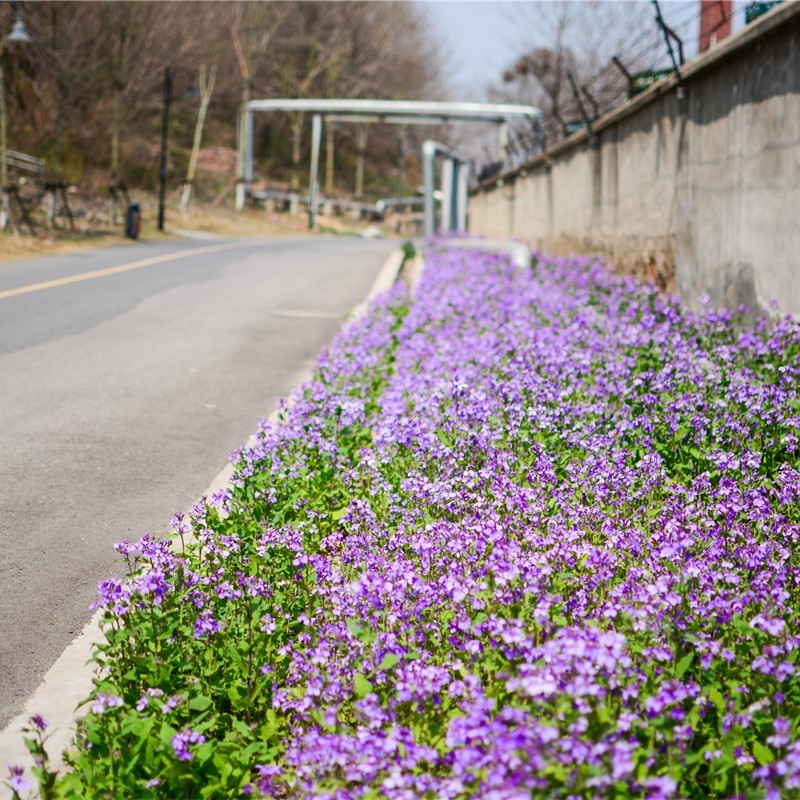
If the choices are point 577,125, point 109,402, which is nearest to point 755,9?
point 109,402

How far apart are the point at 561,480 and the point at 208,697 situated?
246cm

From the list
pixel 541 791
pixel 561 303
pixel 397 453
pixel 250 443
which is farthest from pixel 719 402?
pixel 561 303

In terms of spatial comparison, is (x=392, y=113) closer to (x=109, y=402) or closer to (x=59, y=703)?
(x=109, y=402)

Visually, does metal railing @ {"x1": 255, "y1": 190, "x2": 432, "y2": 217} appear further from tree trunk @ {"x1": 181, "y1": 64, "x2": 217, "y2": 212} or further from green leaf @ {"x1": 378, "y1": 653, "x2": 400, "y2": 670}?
green leaf @ {"x1": 378, "y1": 653, "x2": 400, "y2": 670}

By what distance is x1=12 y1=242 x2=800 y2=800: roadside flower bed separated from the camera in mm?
2729

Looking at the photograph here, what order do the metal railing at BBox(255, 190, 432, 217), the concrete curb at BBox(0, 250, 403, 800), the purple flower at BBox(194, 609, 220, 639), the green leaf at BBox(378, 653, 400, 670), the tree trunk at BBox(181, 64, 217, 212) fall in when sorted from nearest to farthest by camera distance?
the green leaf at BBox(378, 653, 400, 670) → the concrete curb at BBox(0, 250, 403, 800) → the purple flower at BBox(194, 609, 220, 639) → the tree trunk at BBox(181, 64, 217, 212) → the metal railing at BBox(255, 190, 432, 217)

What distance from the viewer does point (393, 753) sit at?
285 centimetres

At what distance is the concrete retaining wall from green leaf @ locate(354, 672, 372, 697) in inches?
288

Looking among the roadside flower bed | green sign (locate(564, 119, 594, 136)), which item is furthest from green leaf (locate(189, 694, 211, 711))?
green sign (locate(564, 119, 594, 136))

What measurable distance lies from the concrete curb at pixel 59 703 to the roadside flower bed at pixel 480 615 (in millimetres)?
113

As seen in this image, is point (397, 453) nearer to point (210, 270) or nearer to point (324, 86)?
point (210, 270)

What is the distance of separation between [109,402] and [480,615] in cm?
576

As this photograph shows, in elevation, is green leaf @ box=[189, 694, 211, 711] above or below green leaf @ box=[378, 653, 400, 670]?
below

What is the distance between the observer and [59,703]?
3.58m
